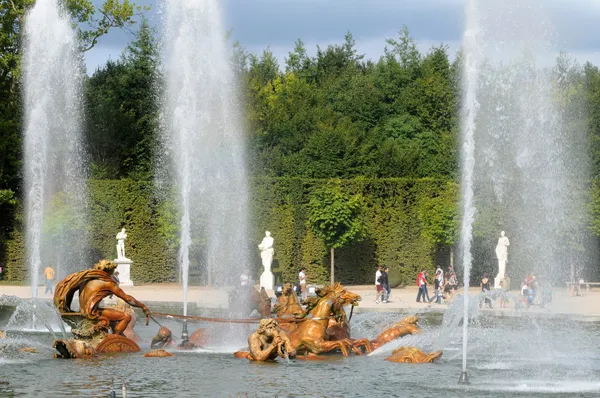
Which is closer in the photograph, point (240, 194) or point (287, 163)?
point (240, 194)

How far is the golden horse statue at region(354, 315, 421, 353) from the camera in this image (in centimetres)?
1898

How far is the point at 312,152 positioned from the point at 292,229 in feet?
29.1

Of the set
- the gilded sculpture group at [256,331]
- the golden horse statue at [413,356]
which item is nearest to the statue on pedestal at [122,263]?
the gilded sculpture group at [256,331]

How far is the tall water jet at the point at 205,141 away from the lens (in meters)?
28.4

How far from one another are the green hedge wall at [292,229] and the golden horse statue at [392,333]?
2339 cm

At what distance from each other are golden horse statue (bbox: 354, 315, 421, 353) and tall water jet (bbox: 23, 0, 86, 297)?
11579mm

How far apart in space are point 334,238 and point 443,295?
31.9 feet

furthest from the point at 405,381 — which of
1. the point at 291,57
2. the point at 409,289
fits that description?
the point at 291,57

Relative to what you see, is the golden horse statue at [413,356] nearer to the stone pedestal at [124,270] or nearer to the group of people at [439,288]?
the group of people at [439,288]

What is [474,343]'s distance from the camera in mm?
21469

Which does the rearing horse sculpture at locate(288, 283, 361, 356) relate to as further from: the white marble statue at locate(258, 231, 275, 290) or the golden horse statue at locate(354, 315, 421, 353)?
the white marble statue at locate(258, 231, 275, 290)

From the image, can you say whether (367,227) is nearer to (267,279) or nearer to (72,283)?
(267,279)

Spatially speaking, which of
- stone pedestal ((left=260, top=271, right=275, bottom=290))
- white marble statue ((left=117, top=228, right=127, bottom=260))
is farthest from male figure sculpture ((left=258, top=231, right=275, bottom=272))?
white marble statue ((left=117, top=228, right=127, bottom=260))

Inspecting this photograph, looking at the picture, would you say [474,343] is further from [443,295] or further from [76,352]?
[443,295]
